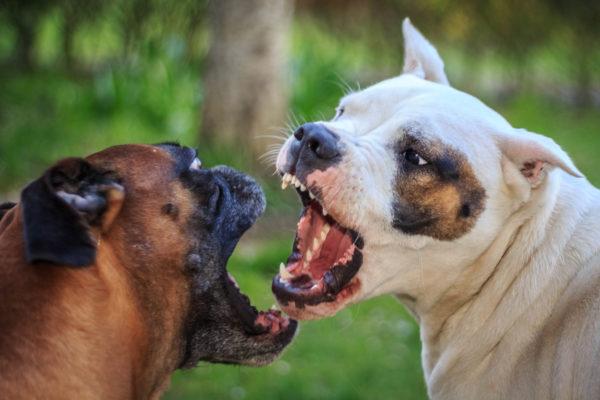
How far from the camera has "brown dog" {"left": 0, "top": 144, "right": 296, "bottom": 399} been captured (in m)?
3.50

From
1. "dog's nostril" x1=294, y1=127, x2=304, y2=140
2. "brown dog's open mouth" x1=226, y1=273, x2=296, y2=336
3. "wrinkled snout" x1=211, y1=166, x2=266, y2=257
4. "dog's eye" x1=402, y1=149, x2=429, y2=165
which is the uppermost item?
"dog's nostril" x1=294, y1=127, x2=304, y2=140

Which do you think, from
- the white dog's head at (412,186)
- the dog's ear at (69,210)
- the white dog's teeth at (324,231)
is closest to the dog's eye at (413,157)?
the white dog's head at (412,186)

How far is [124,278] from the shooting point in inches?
150

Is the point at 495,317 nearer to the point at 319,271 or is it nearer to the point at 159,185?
the point at 319,271

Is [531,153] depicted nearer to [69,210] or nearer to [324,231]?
[324,231]

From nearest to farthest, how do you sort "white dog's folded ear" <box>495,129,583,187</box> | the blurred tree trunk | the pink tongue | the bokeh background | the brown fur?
the brown fur < "white dog's folded ear" <box>495,129,583,187</box> < the pink tongue < the bokeh background < the blurred tree trunk

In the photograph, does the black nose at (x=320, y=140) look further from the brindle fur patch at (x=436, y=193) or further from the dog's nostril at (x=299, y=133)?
the brindle fur patch at (x=436, y=193)

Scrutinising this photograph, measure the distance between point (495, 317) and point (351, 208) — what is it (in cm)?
82

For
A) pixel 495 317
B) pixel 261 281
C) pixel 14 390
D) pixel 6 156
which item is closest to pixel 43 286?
pixel 14 390

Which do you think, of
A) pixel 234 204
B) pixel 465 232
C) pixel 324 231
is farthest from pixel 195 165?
pixel 465 232

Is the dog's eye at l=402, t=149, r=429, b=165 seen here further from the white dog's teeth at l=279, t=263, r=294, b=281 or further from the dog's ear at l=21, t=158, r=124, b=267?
the dog's ear at l=21, t=158, r=124, b=267

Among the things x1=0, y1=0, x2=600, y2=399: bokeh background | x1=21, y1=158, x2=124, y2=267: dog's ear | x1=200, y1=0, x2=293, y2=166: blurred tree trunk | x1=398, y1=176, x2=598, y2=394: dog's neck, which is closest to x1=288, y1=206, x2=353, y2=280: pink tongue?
x1=398, y1=176, x2=598, y2=394: dog's neck

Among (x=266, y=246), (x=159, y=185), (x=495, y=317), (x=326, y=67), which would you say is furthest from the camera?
(x=326, y=67)

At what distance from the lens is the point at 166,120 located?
9828 millimetres
